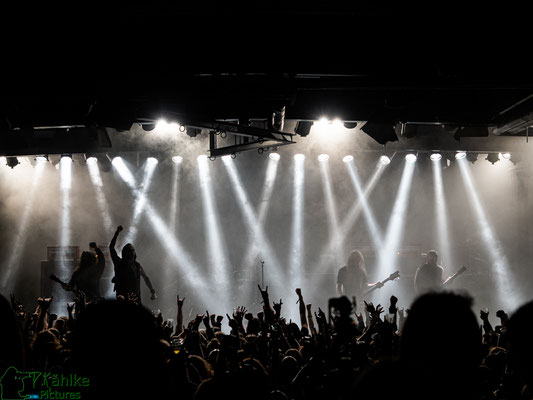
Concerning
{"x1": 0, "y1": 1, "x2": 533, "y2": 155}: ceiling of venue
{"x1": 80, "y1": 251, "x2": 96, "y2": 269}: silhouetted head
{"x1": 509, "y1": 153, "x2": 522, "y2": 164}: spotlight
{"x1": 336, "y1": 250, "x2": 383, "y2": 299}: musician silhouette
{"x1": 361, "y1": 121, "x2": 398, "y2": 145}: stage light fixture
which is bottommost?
{"x1": 336, "y1": 250, "x2": 383, "y2": 299}: musician silhouette

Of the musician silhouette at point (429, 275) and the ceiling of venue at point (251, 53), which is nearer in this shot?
the ceiling of venue at point (251, 53)

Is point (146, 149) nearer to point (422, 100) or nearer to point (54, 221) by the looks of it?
point (54, 221)

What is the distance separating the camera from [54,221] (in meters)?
13.8

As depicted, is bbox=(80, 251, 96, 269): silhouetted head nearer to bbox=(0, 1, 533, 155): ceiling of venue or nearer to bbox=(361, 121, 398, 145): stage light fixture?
bbox=(0, 1, 533, 155): ceiling of venue

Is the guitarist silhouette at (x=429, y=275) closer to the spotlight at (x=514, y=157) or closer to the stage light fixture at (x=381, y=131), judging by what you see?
the spotlight at (x=514, y=157)

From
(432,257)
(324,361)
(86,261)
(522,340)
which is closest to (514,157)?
(432,257)

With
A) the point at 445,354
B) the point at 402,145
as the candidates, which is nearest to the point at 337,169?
the point at 402,145

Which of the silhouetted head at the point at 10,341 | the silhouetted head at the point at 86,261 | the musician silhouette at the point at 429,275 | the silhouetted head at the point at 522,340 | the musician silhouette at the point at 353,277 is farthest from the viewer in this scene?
the musician silhouette at the point at 353,277

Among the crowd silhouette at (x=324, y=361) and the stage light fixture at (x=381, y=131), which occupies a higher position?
the stage light fixture at (x=381, y=131)

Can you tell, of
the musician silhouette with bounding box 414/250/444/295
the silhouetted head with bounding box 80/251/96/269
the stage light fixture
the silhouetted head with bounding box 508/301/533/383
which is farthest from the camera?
the musician silhouette with bounding box 414/250/444/295

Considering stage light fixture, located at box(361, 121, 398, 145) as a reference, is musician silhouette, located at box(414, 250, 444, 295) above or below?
below

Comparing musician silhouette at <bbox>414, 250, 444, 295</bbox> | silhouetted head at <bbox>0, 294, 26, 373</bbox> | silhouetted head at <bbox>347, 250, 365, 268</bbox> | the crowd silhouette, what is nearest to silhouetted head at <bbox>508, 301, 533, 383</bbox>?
the crowd silhouette

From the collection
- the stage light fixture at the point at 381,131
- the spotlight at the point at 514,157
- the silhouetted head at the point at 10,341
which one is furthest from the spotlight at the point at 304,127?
the silhouetted head at the point at 10,341

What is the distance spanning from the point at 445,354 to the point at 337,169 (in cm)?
1245
